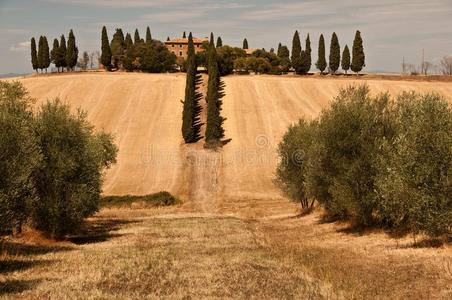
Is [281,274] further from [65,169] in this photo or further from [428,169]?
[65,169]

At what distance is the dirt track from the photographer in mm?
65062

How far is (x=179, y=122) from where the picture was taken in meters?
89.1

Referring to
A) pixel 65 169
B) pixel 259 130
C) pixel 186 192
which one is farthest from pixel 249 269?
pixel 259 130

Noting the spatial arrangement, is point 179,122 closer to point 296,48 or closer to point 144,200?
point 144,200

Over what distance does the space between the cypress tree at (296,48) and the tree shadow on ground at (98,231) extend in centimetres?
10595

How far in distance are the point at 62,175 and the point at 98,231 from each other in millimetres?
7689

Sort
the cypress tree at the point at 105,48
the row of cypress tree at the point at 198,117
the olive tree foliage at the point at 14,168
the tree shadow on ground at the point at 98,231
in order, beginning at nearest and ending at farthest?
the olive tree foliage at the point at 14,168
the tree shadow on ground at the point at 98,231
the row of cypress tree at the point at 198,117
the cypress tree at the point at 105,48

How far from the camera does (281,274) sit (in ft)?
62.2

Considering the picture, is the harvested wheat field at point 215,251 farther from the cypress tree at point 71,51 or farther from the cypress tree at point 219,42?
the cypress tree at point 219,42

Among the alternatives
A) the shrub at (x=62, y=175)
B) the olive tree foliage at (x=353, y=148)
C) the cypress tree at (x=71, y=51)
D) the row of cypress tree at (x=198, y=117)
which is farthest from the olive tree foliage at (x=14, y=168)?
the cypress tree at (x=71, y=51)

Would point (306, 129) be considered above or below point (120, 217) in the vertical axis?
above

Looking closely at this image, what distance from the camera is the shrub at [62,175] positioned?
89.9 feet

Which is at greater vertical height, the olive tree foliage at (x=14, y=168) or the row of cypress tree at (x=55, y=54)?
the row of cypress tree at (x=55, y=54)

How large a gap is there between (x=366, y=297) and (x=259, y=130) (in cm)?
6969
